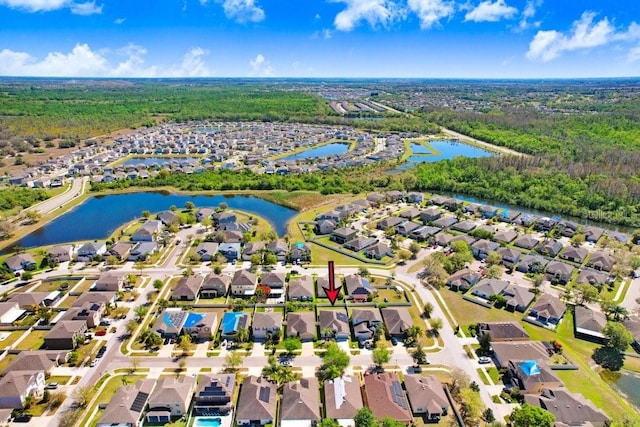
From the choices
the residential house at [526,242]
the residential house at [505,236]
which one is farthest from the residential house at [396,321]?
the residential house at [526,242]

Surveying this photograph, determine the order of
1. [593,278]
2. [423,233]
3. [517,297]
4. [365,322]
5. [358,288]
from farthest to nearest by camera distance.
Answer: [423,233] → [593,278] → [358,288] → [517,297] → [365,322]

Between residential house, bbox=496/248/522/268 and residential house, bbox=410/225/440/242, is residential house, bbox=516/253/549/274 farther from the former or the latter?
residential house, bbox=410/225/440/242

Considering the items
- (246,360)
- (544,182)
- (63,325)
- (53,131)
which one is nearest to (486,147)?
(544,182)

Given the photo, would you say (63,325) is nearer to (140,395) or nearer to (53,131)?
(140,395)

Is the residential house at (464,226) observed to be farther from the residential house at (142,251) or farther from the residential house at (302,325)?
the residential house at (142,251)

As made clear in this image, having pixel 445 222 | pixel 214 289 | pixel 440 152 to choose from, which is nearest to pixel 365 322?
pixel 214 289

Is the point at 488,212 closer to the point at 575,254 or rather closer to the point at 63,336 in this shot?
the point at 575,254

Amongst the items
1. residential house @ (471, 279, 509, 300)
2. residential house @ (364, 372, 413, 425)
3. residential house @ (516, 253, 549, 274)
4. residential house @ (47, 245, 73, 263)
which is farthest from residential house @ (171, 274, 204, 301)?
residential house @ (516, 253, 549, 274)
